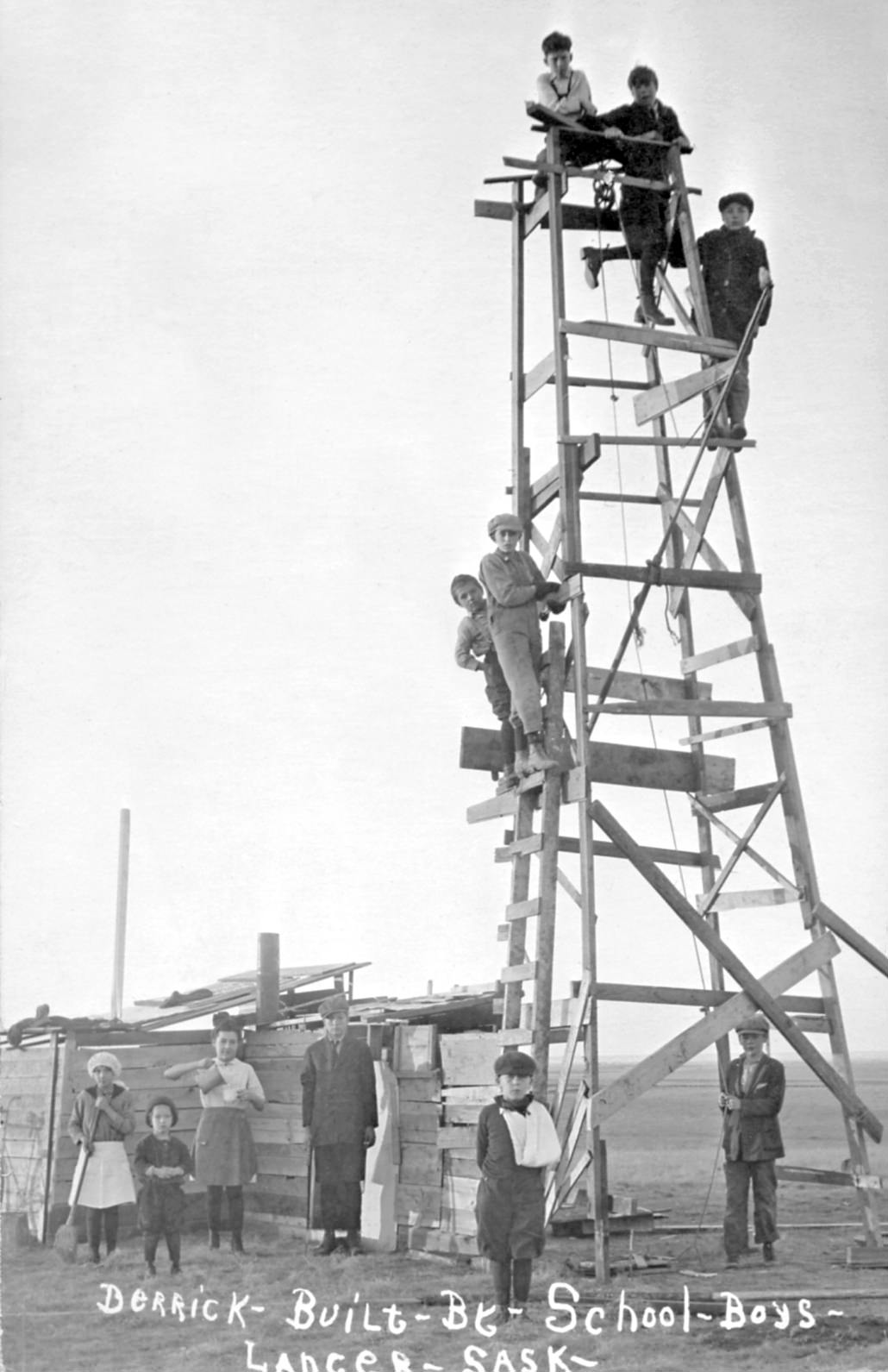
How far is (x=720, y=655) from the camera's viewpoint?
12023 millimetres

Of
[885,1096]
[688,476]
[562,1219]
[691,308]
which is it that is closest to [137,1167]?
[562,1219]

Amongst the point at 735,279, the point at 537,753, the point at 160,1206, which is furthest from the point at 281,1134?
the point at 735,279

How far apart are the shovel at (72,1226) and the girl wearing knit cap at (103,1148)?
3 cm

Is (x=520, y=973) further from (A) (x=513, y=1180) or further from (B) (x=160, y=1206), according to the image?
(B) (x=160, y=1206)

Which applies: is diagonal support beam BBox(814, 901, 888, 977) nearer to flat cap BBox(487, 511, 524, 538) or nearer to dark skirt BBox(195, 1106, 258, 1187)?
flat cap BBox(487, 511, 524, 538)

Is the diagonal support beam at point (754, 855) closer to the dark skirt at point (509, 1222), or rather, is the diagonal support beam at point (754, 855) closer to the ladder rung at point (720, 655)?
the ladder rung at point (720, 655)

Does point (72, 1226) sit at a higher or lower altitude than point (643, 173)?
lower

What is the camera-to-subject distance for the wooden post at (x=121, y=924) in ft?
53.5

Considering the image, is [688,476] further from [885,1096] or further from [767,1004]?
[885,1096]

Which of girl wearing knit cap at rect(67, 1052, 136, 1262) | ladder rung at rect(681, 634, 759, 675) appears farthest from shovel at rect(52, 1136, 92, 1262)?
ladder rung at rect(681, 634, 759, 675)

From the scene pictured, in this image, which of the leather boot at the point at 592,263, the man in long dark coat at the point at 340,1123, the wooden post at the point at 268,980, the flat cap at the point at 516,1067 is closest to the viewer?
the flat cap at the point at 516,1067

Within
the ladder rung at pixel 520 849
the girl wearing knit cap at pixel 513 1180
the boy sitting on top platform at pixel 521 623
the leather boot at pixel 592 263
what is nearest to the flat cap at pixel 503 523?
the boy sitting on top platform at pixel 521 623

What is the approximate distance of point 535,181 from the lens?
12.4 metres

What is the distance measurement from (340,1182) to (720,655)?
5.03 metres
